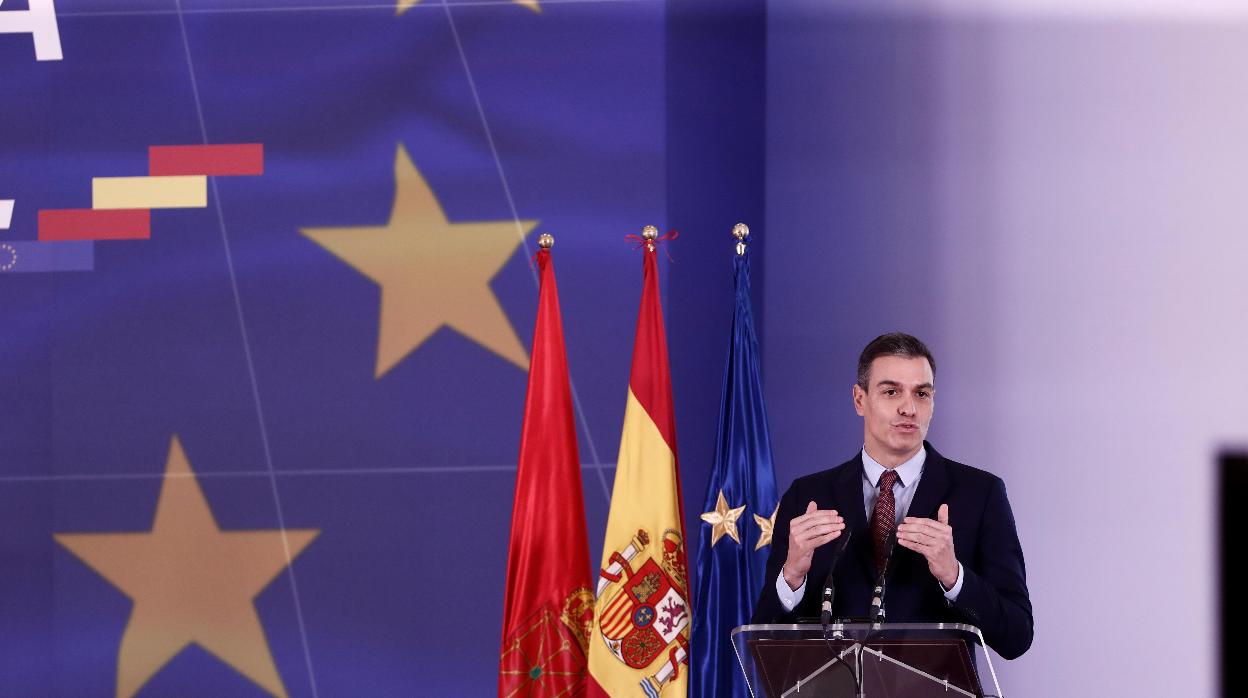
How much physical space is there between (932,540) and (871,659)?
0.28 m

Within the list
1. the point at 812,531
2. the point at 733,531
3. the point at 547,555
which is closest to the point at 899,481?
the point at 812,531

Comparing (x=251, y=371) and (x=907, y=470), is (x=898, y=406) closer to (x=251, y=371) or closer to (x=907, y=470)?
(x=907, y=470)

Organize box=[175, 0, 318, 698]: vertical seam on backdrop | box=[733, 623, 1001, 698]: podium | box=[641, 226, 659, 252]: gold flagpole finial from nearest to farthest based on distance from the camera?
box=[733, 623, 1001, 698]: podium → box=[641, 226, 659, 252]: gold flagpole finial → box=[175, 0, 318, 698]: vertical seam on backdrop

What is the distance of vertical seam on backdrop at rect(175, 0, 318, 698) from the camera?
4.22 meters

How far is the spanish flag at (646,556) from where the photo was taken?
341cm

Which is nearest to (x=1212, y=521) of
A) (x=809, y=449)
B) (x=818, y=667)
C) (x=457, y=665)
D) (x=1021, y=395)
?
(x=1021, y=395)

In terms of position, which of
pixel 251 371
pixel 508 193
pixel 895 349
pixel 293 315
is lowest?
pixel 895 349

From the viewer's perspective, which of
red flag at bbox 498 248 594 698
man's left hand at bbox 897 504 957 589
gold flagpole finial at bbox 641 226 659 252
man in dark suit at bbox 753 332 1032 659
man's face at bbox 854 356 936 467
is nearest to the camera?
man's left hand at bbox 897 504 957 589

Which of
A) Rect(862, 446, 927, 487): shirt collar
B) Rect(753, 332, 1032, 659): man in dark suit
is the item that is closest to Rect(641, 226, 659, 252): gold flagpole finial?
Rect(753, 332, 1032, 659): man in dark suit

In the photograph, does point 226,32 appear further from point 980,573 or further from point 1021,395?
point 980,573

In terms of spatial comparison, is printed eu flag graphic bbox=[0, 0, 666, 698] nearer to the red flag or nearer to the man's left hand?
the red flag

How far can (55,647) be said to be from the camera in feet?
13.9

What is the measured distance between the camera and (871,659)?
6.61 ft

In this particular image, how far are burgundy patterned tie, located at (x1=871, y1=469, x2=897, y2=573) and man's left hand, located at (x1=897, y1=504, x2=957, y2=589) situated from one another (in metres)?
0.26
